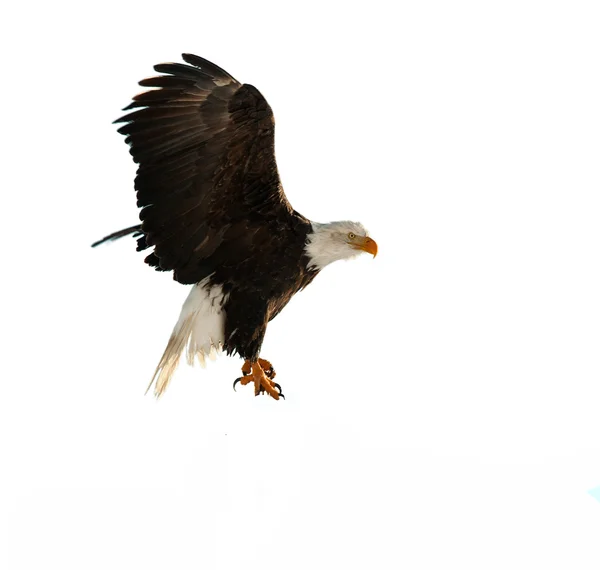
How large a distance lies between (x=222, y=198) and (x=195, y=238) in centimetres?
28

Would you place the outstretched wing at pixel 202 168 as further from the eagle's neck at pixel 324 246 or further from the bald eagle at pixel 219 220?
the eagle's neck at pixel 324 246

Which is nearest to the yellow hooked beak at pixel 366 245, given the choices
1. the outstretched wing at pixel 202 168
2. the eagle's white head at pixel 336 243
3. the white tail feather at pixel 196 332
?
the eagle's white head at pixel 336 243

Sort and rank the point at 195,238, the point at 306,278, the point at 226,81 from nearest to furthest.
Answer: the point at 226,81
the point at 195,238
the point at 306,278

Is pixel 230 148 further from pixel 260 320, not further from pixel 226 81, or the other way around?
pixel 260 320

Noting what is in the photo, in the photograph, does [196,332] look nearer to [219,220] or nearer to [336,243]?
[219,220]

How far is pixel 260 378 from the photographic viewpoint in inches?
236

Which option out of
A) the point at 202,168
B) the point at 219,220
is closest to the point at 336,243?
the point at 219,220

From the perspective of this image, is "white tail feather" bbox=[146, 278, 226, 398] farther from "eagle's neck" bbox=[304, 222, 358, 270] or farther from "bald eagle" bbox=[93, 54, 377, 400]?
"eagle's neck" bbox=[304, 222, 358, 270]

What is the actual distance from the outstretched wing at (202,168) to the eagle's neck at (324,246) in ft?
0.80

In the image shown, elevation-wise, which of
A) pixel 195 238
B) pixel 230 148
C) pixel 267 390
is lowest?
pixel 267 390

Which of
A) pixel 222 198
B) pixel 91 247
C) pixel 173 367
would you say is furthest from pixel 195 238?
pixel 173 367

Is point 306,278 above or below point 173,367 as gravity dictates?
above

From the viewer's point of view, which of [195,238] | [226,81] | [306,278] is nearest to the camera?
[226,81]

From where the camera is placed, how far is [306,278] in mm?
5852
